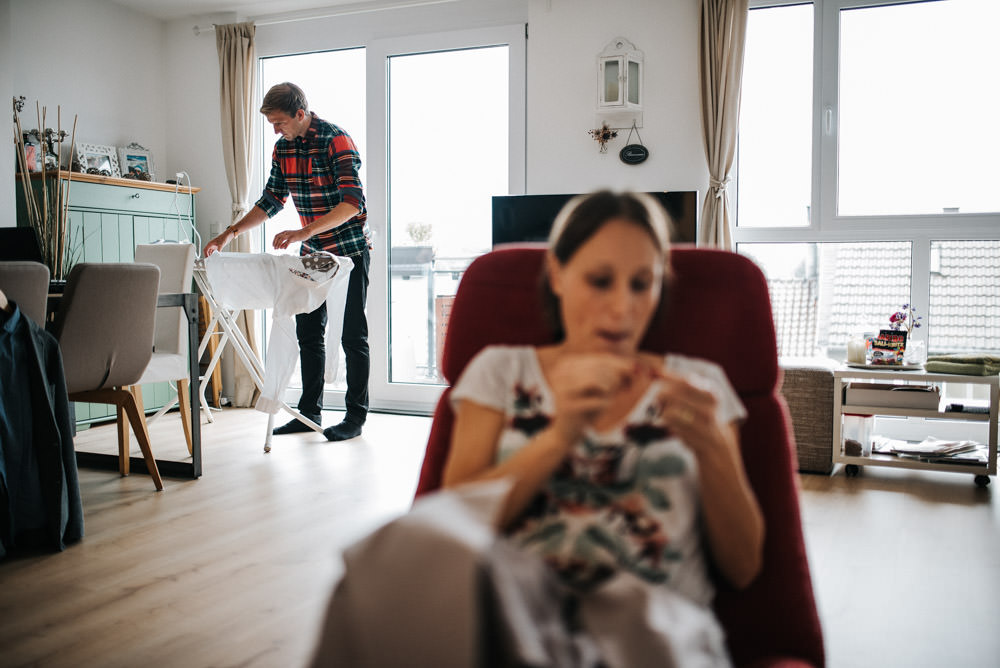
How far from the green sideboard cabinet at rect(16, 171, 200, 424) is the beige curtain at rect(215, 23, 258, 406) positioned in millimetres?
297

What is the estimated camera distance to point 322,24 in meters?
5.00

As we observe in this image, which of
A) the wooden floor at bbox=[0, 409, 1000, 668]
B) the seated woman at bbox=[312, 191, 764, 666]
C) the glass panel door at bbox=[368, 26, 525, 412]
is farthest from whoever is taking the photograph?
the glass panel door at bbox=[368, 26, 525, 412]

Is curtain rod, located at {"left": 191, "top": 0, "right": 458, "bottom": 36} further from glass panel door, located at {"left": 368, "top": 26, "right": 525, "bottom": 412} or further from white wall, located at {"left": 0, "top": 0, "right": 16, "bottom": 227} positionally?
white wall, located at {"left": 0, "top": 0, "right": 16, "bottom": 227}

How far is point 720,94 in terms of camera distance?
4059 mm

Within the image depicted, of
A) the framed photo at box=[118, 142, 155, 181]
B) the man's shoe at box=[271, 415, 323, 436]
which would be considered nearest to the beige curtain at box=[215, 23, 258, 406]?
the framed photo at box=[118, 142, 155, 181]

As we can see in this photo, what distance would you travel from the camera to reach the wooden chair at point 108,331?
2645 millimetres

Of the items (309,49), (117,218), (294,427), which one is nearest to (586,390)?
(294,427)

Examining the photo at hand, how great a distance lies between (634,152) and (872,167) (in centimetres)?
119

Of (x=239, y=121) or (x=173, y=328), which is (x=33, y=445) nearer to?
(x=173, y=328)

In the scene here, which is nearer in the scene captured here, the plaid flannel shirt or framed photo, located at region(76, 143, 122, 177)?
the plaid flannel shirt

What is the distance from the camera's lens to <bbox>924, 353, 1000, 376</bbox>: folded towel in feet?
10.5

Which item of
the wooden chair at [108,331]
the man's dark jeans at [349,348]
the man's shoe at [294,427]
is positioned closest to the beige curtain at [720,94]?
the man's dark jeans at [349,348]

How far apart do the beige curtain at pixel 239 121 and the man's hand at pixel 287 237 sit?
5.26 ft

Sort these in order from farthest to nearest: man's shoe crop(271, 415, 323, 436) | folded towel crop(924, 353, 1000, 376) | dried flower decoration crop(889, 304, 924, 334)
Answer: man's shoe crop(271, 415, 323, 436) < dried flower decoration crop(889, 304, 924, 334) < folded towel crop(924, 353, 1000, 376)
